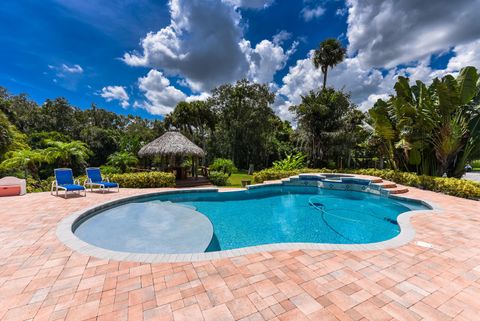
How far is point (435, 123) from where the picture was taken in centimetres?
1100

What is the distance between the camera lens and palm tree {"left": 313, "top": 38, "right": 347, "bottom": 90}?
22.0 meters

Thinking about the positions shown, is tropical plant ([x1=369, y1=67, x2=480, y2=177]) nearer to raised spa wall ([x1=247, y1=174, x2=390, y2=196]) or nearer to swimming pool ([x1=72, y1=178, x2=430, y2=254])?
raised spa wall ([x1=247, y1=174, x2=390, y2=196])

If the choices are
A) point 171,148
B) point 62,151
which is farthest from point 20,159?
point 171,148

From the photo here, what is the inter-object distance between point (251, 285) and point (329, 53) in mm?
25263

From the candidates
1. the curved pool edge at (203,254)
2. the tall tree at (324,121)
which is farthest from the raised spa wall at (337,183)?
the tall tree at (324,121)

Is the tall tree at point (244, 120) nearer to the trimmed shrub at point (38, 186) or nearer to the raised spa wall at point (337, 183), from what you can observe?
the raised spa wall at point (337, 183)

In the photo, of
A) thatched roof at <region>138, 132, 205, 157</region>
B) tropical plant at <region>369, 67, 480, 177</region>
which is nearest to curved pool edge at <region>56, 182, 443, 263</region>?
thatched roof at <region>138, 132, 205, 157</region>

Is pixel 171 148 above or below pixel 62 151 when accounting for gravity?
above

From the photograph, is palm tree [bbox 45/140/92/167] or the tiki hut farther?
the tiki hut

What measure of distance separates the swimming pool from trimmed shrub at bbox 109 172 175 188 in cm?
187

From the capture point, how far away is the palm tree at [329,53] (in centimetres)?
2205

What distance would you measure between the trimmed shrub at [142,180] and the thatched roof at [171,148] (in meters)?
2.37

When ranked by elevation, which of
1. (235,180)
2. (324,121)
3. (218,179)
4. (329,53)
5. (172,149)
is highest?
(329,53)

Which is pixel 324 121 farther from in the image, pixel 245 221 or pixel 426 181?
pixel 245 221
